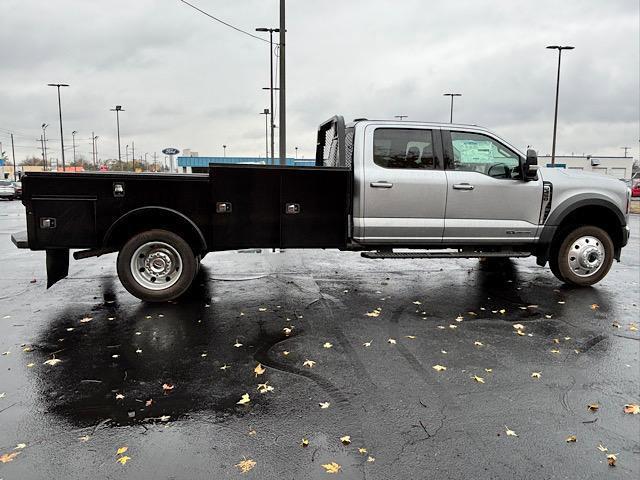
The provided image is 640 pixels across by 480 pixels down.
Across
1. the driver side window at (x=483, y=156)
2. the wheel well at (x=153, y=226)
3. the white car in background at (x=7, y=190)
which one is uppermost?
the driver side window at (x=483, y=156)

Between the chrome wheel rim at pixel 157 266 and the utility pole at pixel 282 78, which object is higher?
the utility pole at pixel 282 78

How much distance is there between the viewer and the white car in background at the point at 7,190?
38.1 metres

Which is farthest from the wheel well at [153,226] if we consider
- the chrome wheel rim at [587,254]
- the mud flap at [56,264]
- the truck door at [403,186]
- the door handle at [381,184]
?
the chrome wheel rim at [587,254]

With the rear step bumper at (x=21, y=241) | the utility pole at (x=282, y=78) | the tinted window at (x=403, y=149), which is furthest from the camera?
the utility pole at (x=282, y=78)

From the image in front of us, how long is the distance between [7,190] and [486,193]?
134 ft

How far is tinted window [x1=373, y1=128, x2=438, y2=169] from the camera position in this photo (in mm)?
6750

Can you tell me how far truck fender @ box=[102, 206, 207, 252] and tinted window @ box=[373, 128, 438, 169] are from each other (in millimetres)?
2509

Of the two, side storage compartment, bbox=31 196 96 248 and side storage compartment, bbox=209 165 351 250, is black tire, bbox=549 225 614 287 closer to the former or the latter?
side storage compartment, bbox=209 165 351 250

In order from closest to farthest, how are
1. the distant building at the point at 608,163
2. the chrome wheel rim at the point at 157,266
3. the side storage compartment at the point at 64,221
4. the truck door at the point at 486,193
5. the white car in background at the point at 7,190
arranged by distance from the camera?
the side storage compartment at the point at 64,221
the chrome wheel rim at the point at 157,266
the truck door at the point at 486,193
the white car in background at the point at 7,190
the distant building at the point at 608,163

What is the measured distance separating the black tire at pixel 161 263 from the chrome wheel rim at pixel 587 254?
542cm

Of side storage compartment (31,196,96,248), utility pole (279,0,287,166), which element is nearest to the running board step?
side storage compartment (31,196,96,248)

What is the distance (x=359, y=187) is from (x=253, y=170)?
140 cm

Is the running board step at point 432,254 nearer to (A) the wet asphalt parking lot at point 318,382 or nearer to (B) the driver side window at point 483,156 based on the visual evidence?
(A) the wet asphalt parking lot at point 318,382

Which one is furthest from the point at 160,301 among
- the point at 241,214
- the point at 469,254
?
the point at 469,254
